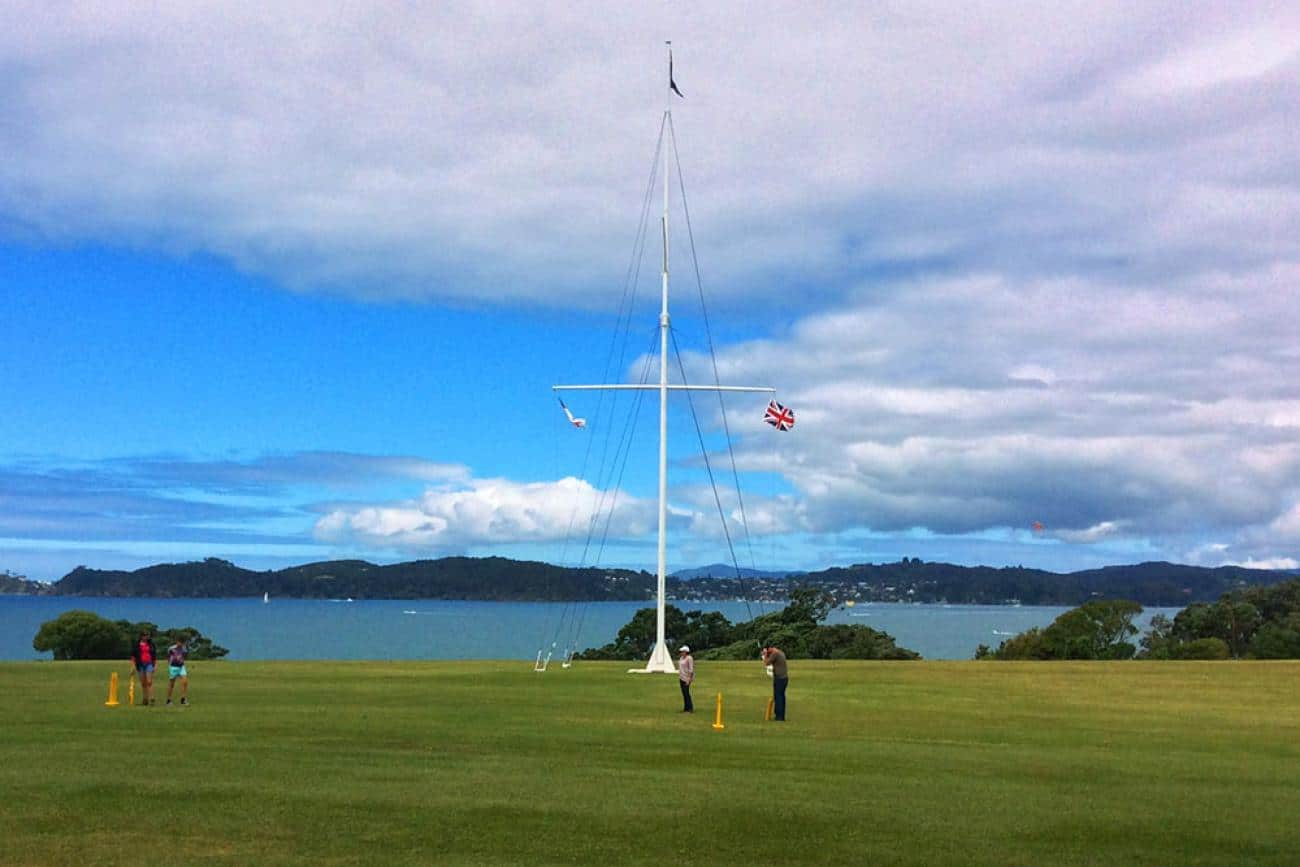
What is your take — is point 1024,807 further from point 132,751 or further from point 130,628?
point 130,628

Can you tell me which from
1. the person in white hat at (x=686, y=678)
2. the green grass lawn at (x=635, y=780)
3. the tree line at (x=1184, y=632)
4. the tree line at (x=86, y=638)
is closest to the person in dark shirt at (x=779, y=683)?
the green grass lawn at (x=635, y=780)

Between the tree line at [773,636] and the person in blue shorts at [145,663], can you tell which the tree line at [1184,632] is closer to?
the tree line at [773,636]

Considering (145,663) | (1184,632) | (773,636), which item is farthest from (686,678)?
(1184,632)

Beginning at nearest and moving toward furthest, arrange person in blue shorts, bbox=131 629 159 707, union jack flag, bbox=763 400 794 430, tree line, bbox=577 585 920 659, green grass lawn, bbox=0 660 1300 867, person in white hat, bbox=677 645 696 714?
green grass lawn, bbox=0 660 1300 867, person in white hat, bbox=677 645 696 714, person in blue shorts, bbox=131 629 159 707, union jack flag, bbox=763 400 794 430, tree line, bbox=577 585 920 659

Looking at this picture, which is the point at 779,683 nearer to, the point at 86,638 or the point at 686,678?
the point at 686,678

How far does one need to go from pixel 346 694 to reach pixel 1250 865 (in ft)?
88.8

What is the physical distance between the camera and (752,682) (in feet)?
147

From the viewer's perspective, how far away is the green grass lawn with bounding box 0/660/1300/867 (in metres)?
15.1

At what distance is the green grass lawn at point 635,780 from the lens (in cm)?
1509

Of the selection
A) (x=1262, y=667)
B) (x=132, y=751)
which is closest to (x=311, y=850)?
(x=132, y=751)

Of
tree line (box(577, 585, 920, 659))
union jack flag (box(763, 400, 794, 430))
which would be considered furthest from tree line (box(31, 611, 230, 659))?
union jack flag (box(763, 400, 794, 430))

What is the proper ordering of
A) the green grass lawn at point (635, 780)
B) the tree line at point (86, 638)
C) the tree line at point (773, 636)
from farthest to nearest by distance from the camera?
the tree line at point (773, 636)
the tree line at point (86, 638)
the green grass lawn at point (635, 780)

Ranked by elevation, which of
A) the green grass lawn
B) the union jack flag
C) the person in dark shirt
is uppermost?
the union jack flag

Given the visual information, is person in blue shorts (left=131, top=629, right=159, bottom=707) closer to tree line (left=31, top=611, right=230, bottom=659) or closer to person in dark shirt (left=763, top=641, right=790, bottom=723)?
person in dark shirt (left=763, top=641, right=790, bottom=723)
